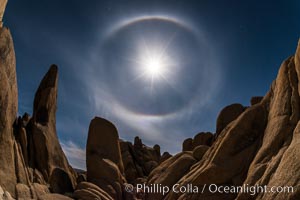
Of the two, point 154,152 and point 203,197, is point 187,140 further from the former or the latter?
point 203,197

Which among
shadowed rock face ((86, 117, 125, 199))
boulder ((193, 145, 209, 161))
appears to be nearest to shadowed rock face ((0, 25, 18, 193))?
shadowed rock face ((86, 117, 125, 199))

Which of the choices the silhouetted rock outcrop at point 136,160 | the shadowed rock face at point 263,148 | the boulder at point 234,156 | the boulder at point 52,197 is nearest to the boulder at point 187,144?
the silhouetted rock outcrop at point 136,160

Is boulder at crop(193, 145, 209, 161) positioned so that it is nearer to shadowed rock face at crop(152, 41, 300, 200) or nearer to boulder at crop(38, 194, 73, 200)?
shadowed rock face at crop(152, 41, 300, 200)

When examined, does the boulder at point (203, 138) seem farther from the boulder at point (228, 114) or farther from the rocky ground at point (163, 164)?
the rocky ground at point (163, 164)

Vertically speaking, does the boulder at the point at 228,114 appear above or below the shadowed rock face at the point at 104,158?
above

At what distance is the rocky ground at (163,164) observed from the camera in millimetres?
17422

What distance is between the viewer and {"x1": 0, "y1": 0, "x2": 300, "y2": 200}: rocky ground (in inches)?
686

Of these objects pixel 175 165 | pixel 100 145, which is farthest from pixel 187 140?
pixel 175 165

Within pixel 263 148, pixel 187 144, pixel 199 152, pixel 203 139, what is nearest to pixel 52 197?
pixel 199 152

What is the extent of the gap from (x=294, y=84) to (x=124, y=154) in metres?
44.4

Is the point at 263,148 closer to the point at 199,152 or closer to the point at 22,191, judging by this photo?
the point at 199,152

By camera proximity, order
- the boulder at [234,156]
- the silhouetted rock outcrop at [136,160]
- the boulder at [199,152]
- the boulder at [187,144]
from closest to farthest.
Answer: the boulder at [234,156]
the boulder at [199,152]
the boulder at [187,144]
the silhouetted rock outcrop at [136,160]

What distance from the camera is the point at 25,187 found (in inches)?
985

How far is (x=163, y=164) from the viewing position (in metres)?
32.1
